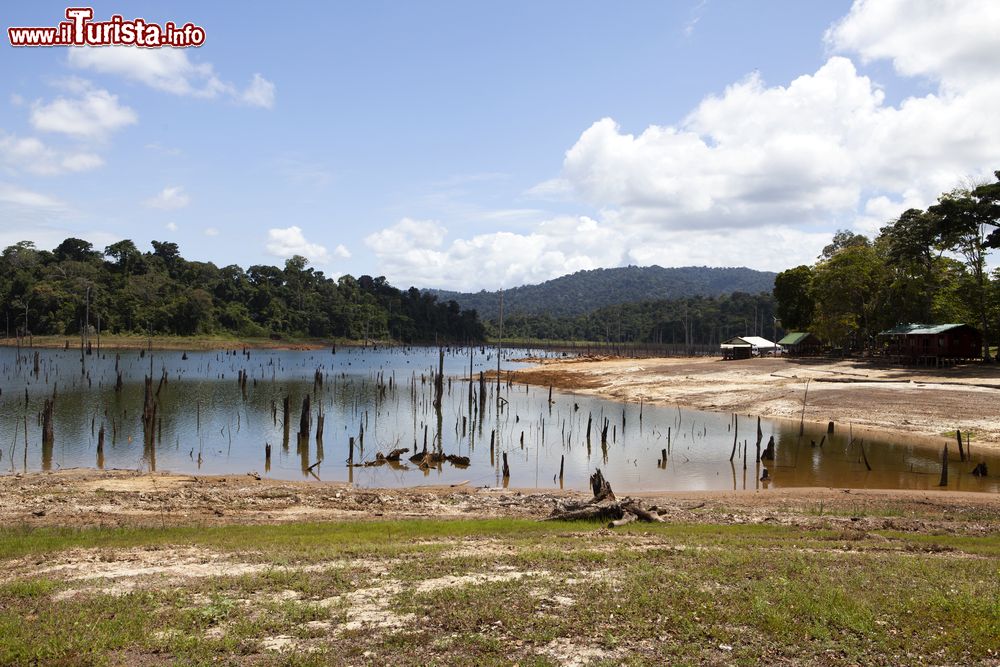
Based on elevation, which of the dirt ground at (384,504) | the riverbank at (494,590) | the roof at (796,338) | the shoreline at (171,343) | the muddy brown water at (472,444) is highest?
the roof at (796,338)

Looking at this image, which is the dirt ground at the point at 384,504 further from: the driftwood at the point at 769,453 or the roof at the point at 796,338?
the roof at the point at 796,338

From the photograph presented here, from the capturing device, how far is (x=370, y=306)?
166000 mm

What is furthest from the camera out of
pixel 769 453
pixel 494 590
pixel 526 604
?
pixel 769 453

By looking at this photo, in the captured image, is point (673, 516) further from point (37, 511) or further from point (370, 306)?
point (370, 306)

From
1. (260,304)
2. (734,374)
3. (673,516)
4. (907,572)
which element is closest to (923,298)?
(734,374)

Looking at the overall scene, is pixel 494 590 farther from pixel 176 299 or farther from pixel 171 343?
pixel 176 299

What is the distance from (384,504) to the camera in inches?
757

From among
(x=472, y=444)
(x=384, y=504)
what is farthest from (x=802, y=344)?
(x=384, y=504)

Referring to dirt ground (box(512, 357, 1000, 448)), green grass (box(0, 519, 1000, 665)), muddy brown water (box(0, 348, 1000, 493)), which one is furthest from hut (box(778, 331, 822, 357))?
green grass (box(0, 519, 1000, 665))

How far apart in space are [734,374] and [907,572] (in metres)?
51.5

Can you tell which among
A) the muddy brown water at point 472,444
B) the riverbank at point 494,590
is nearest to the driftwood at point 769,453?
the muddy brown water at point 472,444

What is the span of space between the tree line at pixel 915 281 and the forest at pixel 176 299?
90.4 m

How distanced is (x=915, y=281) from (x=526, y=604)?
222 ft

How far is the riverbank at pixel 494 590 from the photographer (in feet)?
24.6
